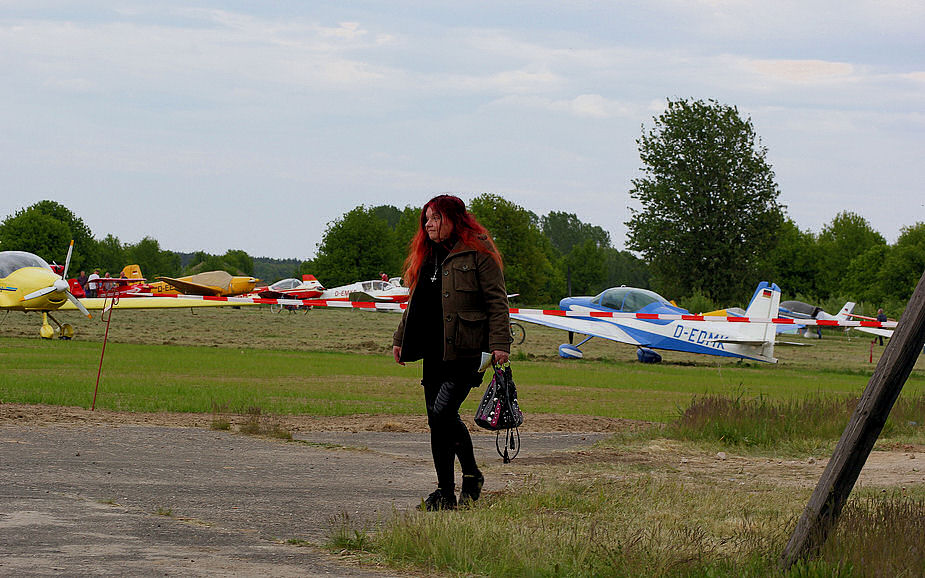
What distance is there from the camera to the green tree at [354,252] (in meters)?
125

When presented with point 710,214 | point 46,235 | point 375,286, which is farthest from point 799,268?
point 46,235

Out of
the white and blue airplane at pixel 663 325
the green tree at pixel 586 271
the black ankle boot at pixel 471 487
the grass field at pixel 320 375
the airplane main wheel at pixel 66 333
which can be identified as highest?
the green tree at pixel 586 271

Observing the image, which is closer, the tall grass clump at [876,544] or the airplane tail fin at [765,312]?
the tall grass clump at [876,544]

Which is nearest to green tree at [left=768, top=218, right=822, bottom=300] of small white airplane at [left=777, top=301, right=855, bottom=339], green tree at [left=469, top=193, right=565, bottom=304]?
green tree at [left=469, top=193, right=565, bottom=304]

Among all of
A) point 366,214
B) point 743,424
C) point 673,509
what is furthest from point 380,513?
point 366,214

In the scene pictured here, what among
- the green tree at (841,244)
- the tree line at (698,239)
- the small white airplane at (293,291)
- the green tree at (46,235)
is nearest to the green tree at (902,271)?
the tree line at (698,239)

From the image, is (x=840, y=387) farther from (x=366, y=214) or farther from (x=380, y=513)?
(x=366, y=214)

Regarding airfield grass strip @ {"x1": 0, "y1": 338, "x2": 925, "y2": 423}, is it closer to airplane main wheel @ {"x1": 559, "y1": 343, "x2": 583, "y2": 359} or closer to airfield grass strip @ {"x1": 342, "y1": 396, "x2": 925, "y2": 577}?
airplane main wheel @ {"x1": 559, "y1": 343, "x2": 583, "y2": 359}

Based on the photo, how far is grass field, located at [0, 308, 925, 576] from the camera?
5090 millimetres

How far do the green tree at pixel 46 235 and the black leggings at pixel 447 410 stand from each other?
114054 mm

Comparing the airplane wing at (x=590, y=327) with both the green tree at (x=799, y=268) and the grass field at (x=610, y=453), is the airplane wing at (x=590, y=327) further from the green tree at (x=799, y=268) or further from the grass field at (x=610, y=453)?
the green tree at (x=799, y=268)

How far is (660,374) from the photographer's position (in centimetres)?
2523

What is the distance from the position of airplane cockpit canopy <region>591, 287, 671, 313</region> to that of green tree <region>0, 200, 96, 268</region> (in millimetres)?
93461

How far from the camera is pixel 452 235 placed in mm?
6816
